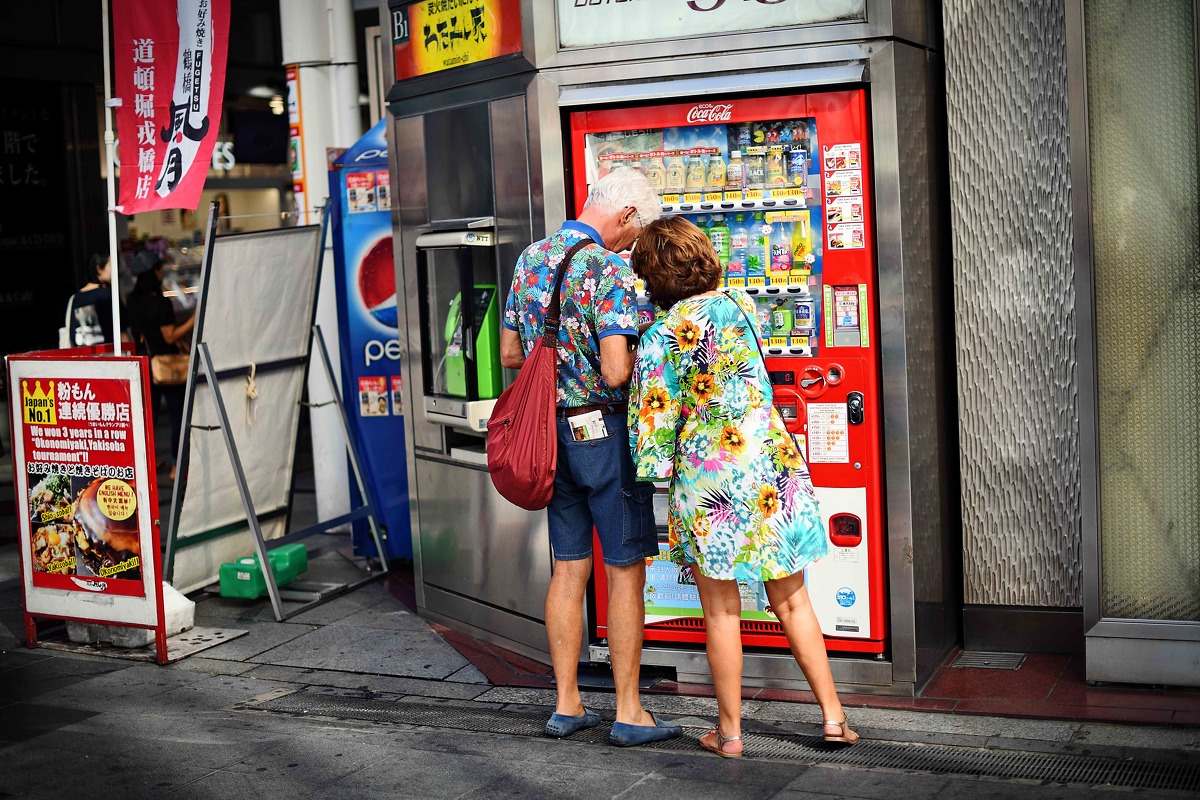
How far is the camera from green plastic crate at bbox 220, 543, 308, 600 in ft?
21.9

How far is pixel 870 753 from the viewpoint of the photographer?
433cm

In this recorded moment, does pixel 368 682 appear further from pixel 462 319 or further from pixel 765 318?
pixel 765 318

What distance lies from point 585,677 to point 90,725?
1950 millimetres

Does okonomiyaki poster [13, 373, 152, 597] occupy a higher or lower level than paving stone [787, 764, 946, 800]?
higher

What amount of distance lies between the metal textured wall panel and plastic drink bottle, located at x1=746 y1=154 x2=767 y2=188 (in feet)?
2.78

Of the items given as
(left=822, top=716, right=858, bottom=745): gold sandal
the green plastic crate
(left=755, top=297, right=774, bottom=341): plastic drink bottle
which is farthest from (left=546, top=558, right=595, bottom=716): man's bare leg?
the green plastic crate

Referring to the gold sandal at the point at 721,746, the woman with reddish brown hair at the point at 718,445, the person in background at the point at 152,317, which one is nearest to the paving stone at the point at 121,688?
the gold sandal at the point at 721,746

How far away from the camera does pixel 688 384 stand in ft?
13.9

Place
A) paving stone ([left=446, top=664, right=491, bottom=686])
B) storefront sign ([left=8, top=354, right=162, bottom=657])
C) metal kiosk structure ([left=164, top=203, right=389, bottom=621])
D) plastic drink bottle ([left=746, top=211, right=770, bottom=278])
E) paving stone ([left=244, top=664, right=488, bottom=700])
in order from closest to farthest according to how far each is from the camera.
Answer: plastic drink bottle ([left=746, top=211, right=770, bottom=278]) → paving stone ([left=244, top=664, right=488, bottom=700]) → paving stone ([left=446, top=664, right=491, bottom=686]) → storefront sign ([left=8, top=354, right=162, bottom=657]) → metal kiosk structure ([left=164, top=203, right=389, bottom=621])

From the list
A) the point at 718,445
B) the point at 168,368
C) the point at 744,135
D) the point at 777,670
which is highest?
the point at 744,135

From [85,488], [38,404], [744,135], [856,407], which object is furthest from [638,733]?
[38,404]

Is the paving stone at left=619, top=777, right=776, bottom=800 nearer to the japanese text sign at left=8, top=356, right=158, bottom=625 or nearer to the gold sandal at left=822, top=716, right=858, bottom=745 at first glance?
the gold sandal at left=822, top=716, right=858, bottom=745

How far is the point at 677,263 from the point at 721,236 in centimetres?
89

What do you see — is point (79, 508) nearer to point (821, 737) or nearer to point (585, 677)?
point (585, 677)
